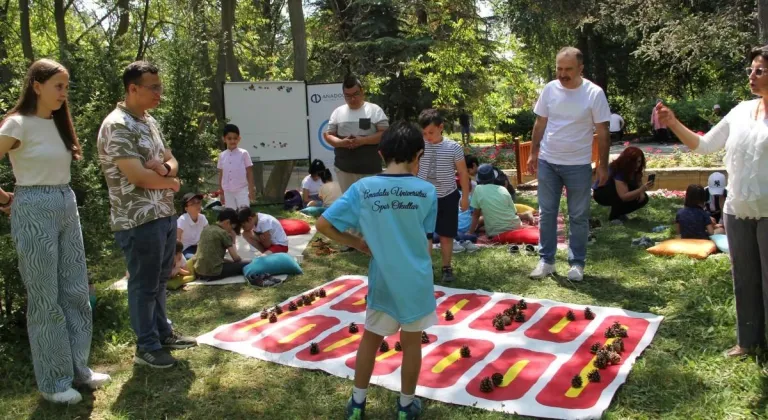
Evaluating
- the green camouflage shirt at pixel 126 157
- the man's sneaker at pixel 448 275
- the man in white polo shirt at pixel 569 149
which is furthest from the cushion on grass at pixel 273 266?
the green camouflage shirt at pixel 126 157

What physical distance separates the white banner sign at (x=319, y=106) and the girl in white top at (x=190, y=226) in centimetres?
522

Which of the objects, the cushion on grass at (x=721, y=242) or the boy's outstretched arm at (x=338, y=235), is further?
the cushion on grass at (x=721, y=242)

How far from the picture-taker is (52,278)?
3.62 meters

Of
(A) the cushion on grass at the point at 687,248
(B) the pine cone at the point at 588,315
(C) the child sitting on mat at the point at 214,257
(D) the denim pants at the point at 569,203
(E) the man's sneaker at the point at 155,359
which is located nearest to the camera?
(E) the man's sneaker at the point at 155,359

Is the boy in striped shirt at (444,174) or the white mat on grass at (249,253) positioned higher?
the boy in striped shirt at (444,174)

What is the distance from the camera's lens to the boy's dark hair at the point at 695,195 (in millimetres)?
7023

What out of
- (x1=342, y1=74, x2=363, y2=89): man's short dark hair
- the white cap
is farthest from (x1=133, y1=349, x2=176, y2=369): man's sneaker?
the white cap

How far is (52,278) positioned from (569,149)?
4.12 meters

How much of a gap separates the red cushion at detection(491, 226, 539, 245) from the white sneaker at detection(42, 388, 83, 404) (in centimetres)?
516

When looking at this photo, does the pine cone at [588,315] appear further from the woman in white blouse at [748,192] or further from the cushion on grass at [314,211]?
the cushion on grass at [314,211]

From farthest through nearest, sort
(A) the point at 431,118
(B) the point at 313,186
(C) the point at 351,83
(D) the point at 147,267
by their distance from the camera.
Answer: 1. (B) the point at 313,186
2. (C) the point at 351,83
3. (A) the point at 431,118
4. (D) the point at 147,267

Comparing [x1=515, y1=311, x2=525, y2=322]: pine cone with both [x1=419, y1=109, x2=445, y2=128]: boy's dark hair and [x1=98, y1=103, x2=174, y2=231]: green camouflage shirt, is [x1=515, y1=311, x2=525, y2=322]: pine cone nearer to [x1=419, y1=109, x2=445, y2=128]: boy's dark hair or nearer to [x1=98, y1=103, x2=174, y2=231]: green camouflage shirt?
[x1=419, y1=109, x2=445, y2=128]: boy's dark hair

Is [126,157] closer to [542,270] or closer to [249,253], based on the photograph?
[542,270]

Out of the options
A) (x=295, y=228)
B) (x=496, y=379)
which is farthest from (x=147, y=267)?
(x=295, y=228)
